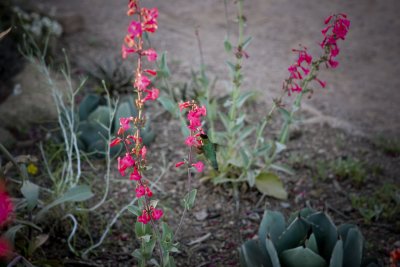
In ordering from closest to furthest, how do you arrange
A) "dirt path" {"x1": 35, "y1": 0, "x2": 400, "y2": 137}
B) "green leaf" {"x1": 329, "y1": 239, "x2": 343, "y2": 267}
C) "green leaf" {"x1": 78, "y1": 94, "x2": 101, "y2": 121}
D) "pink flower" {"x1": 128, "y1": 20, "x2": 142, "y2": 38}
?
1. "pink flower" {"x1": 128, "y1": 20, "x2": 142, "y2": 38}
2. "green leaf" {"x1": 329, "y1": 239, "x2": 343, "y2": 267}
3. "green leaf" {"x1": 78, "y1": 94, "x2": 101, "y2": 121}
4. "dirt path" {"x1": 35, "y1": 0, "x2": 400, "y2": 137}

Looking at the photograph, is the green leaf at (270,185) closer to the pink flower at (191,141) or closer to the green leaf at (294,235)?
the green leaf at (294,235)

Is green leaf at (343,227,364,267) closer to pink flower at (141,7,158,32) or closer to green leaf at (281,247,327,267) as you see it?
green leaf at (281,247,327,267)

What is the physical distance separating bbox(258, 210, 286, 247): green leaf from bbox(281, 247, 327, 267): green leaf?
18 centimetres

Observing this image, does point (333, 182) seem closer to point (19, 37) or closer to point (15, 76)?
point (15, 76)

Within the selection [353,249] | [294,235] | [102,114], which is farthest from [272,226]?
[102,114]

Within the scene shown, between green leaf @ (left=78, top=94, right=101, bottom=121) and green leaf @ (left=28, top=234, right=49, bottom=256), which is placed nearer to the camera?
green leaf @ (left=28, top=234, right=49, bottom=256)

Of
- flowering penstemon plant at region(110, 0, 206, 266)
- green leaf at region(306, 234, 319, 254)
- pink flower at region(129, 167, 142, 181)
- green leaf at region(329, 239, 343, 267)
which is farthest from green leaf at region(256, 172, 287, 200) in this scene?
pink flower at region(129, 167, 142, 181)

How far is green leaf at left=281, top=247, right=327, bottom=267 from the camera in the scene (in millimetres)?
1711

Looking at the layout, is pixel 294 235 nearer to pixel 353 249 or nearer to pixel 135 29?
pixel 353 249

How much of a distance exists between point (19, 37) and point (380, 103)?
329cm

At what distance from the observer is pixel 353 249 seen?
1.84 metres

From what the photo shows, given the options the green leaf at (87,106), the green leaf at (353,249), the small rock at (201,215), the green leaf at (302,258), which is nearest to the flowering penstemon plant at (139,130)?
the green leaf at (302,258)

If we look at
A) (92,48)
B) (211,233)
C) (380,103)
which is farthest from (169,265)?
(92,48)

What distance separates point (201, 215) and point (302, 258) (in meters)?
0.93
